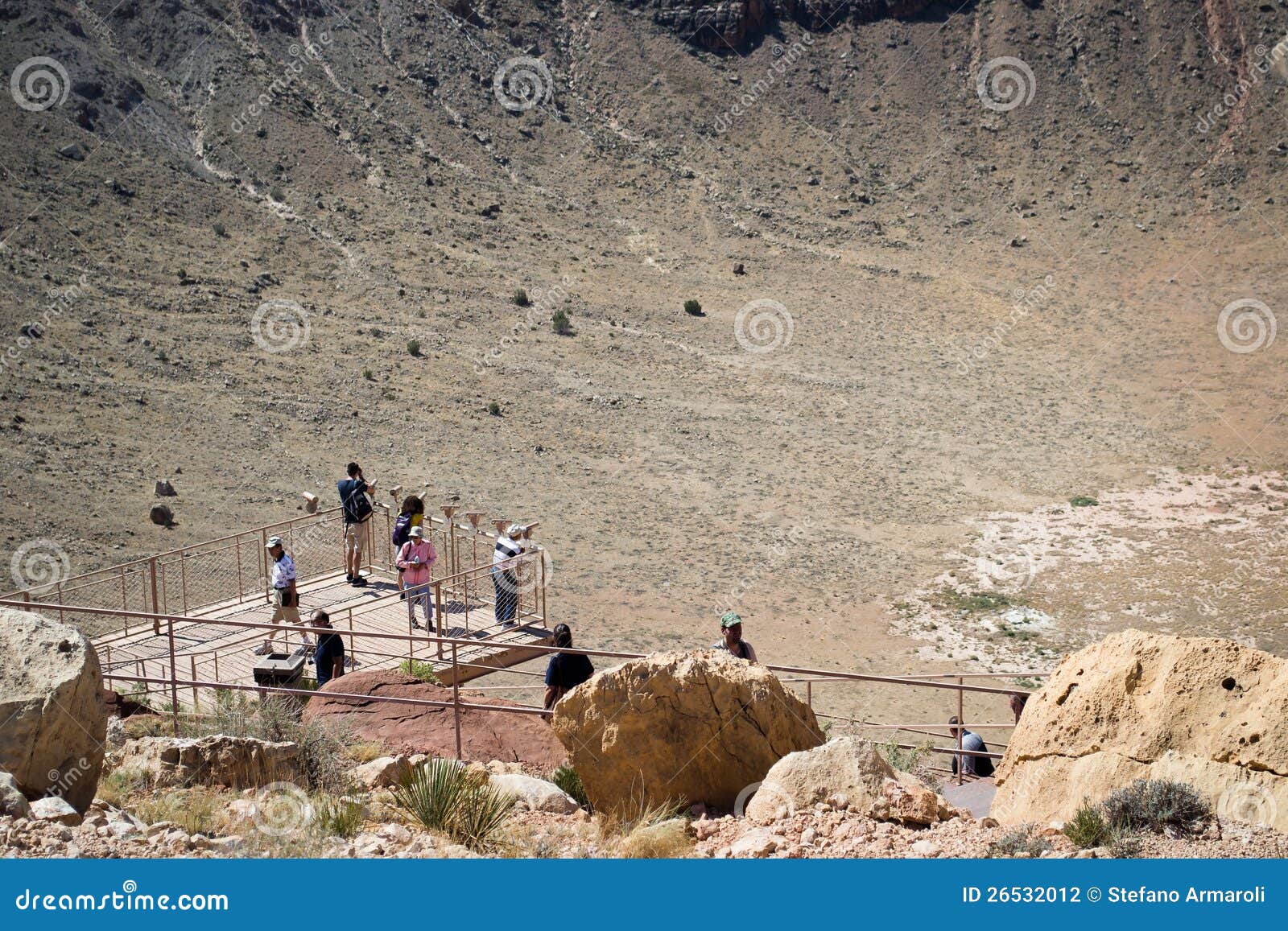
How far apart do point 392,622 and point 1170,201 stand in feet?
148

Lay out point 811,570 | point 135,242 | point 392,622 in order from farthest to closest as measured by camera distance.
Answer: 1. point 135,242
2. point 811,570
3. point 392,622

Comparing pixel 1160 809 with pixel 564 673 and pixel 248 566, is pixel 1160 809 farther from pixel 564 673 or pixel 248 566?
pixel 248 566

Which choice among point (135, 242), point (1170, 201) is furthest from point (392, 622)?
point (1170, 201)

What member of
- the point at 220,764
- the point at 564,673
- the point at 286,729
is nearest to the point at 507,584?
the point at 564,673

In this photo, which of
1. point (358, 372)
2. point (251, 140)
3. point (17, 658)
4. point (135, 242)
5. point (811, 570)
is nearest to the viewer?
point (17, 658)

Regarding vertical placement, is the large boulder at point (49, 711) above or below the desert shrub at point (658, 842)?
above

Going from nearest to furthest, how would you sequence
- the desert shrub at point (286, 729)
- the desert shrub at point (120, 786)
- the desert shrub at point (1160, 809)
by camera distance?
the desert shrub at point (1160, 809) → the desert shrub at point (120, 786) → the desert shrub at point (286, 729)

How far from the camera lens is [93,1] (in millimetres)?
50562

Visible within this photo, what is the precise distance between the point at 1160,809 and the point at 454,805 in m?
4.12

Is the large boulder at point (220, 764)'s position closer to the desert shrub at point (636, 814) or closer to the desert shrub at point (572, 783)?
the desert shrub at point (572, 783)

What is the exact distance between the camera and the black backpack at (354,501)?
53.1ft

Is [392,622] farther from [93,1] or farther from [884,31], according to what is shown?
[884,31]

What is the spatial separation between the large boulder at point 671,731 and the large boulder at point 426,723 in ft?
5.85

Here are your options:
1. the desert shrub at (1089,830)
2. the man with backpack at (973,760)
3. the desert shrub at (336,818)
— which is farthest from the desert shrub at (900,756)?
the desert shrub at (336,818)
